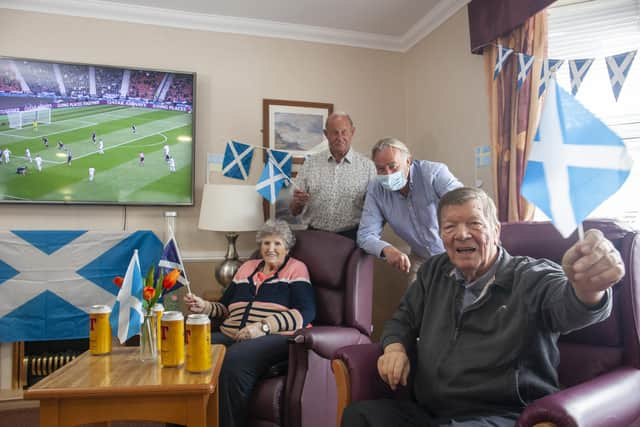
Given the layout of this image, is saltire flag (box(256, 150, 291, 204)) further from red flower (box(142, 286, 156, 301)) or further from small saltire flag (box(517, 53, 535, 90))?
small saltire flag (box(517, 53, 535, 90))

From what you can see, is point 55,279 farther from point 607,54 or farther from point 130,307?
point 607,54

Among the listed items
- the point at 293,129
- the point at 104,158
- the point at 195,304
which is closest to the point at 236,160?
the point at 293,129

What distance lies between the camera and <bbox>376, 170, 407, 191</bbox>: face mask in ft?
7.16

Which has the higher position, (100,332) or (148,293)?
(148,293)

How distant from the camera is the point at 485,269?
54.7 inches

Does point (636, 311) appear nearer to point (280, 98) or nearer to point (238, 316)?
point (238, 316)

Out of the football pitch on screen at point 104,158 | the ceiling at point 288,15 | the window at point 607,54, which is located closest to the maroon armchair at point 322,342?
the window at point 607,54

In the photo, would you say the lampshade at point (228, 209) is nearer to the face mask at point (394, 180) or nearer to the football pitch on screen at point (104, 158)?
the football pitch on screen at point (104, 158)

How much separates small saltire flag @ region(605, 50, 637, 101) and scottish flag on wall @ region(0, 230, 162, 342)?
2.74 m

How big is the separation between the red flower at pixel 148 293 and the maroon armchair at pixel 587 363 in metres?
0.69

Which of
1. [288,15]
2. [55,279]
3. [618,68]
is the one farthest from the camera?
[288,15]

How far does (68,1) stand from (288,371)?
2819 mm

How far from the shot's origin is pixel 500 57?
237cm

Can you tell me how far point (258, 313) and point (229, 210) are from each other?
2.79 ft
